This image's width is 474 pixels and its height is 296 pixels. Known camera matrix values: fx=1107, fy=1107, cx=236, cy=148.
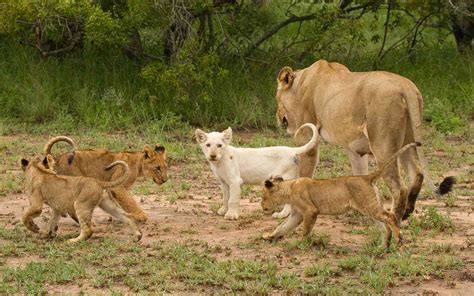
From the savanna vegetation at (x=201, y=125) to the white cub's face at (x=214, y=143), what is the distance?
1.65ft

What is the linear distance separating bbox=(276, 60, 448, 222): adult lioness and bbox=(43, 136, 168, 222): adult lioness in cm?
122

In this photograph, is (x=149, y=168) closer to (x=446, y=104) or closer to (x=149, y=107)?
(x=149, y=107)

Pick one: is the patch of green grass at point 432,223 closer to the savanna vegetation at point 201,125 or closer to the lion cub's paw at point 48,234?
the savanna vegetation at point 201,125

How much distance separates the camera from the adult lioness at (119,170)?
8.42 meters

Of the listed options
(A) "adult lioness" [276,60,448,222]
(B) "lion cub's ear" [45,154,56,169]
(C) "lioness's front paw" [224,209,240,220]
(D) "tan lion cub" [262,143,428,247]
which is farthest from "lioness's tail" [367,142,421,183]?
(B) "lion cub's ear" [45,154,56,169]

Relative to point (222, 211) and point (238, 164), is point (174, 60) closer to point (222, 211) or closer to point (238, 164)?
point (238, 164)

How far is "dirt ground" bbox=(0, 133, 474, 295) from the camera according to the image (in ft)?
22.5

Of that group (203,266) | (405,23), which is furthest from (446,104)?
(203,266)

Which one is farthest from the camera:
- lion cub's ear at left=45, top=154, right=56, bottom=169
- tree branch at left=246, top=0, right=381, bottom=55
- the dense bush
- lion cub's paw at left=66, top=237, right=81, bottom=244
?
tree branch at left=246, top=0, right=381, bottom=55

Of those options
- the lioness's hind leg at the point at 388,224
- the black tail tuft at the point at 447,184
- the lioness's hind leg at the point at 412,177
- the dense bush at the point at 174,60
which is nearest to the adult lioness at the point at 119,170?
the lioness's hind leg at the point at 412,177

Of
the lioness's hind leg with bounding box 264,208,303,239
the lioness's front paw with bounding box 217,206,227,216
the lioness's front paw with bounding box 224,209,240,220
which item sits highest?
the lioness's hind leg with bounding box 264,208,303,239

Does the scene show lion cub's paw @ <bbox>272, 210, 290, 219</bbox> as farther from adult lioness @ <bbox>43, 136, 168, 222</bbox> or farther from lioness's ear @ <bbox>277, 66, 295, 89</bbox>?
lioness's ear @ <bbox>277, 66, 295, 89</bbox>

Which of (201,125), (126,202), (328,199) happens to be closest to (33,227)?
(126,202)

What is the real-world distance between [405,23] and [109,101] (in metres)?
4.42
